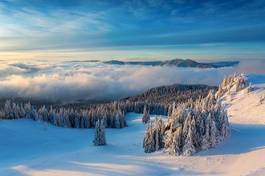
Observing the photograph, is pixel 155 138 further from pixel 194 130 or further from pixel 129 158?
pixel 194 130

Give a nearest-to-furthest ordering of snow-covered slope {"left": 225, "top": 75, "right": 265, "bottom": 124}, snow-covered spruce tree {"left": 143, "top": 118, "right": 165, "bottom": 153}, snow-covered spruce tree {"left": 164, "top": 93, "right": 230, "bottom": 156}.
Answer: snow-covered spruce tree {"left": 164, "top": 93, "right": 230, "bottom": 156}, snow-covered spruce tree {"left": 143, "top": 118, "right": 165, "bottom": 153}, snow-covered slope {"left": 225, "top": 75, "right": 265, "bottom": 124}

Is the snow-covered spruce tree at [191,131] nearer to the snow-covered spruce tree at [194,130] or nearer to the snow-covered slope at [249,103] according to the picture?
the snow-covered spruce tree at [194,130]

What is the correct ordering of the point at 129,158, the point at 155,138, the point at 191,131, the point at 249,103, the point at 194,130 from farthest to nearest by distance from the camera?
the point at 249,103, the point at 155,138, the point at 129,158, the point at 194,130, the point at 191,131

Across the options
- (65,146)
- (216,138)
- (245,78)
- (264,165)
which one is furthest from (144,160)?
(245,78)

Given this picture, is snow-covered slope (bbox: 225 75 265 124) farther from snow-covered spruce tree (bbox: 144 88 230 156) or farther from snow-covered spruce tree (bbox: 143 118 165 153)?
snow-covered spruce tree (bbox: 143 118 165 153)

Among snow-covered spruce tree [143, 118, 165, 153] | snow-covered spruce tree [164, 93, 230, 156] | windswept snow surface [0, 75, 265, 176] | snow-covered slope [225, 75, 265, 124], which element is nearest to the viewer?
windswept snow surface [0, 75, 265, 176]

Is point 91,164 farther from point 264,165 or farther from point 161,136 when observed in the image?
point 264,165

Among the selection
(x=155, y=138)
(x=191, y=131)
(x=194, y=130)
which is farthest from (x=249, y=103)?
(x=191, y=131)

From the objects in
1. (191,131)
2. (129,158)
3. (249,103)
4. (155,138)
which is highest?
(191,131)

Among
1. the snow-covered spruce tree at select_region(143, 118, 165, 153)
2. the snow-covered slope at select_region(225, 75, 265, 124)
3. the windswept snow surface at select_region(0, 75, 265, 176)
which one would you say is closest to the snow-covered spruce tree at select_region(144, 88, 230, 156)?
the snow-covered spruce tree at select_region(143, 118, 165, 153)

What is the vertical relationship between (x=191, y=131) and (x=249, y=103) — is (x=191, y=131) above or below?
above

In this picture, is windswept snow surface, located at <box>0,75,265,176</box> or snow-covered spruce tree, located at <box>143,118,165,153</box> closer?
windswept snow surface, located at <box>0,75,265,176</box>
